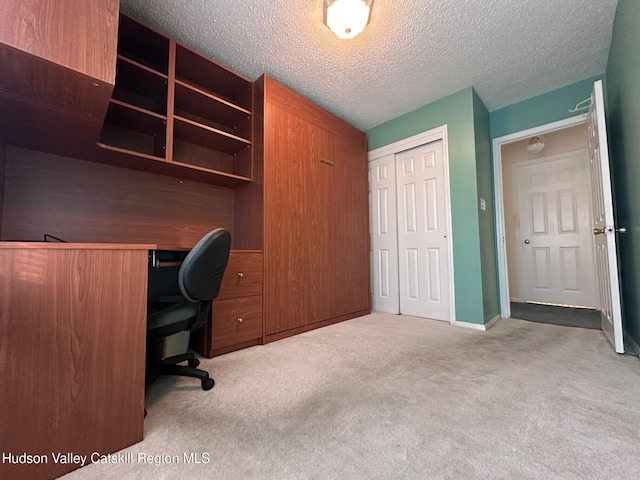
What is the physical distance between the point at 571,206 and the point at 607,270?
217 cm

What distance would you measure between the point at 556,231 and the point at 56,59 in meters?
5.14

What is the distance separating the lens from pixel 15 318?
769 millimetres

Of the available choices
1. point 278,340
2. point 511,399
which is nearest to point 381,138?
point 278,340

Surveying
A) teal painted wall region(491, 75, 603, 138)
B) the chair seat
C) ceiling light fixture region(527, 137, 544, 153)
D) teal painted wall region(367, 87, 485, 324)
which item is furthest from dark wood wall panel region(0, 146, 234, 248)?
ceiling light fixture region(527, 137, 544, 153)

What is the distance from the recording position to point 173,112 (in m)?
1.98

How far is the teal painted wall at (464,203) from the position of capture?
8.30 ft

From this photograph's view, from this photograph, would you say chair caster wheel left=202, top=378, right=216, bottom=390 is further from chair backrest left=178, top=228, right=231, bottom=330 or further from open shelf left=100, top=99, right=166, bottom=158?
open shelf left=100, top=99, right=166, bottom=158

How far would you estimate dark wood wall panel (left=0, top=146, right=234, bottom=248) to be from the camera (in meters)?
1.64

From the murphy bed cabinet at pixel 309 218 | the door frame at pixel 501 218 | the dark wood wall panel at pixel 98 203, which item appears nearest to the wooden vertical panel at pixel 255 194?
the murphy bed cabinet at pixel 309 218

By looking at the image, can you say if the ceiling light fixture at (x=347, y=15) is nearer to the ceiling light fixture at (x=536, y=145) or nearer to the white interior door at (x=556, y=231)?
the ceiling light fixture at (x=536, y=145)

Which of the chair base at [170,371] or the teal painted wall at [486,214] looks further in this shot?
the teal painted wall at [486,214]

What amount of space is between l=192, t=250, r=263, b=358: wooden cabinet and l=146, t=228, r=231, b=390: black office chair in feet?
1.13

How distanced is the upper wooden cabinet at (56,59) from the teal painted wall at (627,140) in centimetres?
273

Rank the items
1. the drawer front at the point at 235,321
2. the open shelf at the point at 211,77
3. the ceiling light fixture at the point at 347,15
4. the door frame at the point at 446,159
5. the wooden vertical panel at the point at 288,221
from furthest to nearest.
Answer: the door frame at the point at 446,159, the wooden vertical panel at the point at 288,221, the open shelf at the point at 211,77, the drawer front at the point at 235,321, the ceiling light fixture at the point at 347,15
